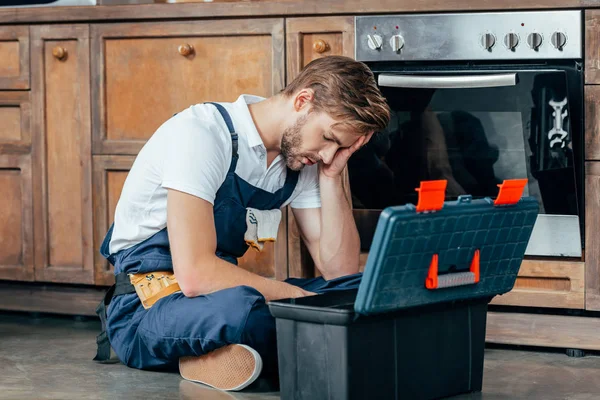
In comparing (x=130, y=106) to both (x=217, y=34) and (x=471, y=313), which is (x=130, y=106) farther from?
(x=471, y=313)

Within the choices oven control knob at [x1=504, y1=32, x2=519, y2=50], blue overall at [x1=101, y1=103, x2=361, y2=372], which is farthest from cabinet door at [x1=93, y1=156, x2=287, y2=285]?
oven control knob at [x1=504, y1=32, x2=519, y2=50]

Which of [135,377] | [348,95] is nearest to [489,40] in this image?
[348,95]

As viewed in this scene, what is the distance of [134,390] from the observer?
6.66 ft

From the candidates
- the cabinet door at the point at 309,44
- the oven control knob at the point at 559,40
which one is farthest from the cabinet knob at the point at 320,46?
the oven control knob at the point at 559,40

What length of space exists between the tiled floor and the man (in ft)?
0.19

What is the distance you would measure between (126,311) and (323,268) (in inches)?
18.2

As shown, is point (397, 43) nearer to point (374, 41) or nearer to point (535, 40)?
point (374, 41)

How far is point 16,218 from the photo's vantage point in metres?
2.90

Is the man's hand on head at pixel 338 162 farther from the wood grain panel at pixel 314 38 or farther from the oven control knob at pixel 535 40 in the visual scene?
the oven control knob at pixel 535 40

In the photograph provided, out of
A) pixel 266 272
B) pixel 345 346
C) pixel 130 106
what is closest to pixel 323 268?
pixel 266 272

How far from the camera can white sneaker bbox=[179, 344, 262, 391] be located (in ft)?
6.43

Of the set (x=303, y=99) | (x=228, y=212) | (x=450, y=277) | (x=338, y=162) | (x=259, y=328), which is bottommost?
(x=259, y=328)

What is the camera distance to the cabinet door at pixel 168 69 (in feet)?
8.54

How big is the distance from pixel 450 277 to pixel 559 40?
0.84 meters
